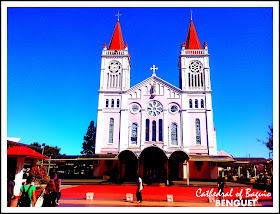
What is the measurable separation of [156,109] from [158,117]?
1304 millimetres

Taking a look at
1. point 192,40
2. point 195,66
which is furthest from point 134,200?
point 192,40

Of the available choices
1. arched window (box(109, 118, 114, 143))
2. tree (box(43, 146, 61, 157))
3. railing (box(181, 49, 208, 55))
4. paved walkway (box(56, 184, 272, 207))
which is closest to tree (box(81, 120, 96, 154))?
tree (box(43, 146, 61, 157))

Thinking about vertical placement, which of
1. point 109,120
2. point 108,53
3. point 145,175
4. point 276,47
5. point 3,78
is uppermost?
point 108,53

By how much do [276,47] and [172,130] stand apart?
22.1 metres

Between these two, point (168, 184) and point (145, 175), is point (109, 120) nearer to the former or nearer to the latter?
point (145, 175)

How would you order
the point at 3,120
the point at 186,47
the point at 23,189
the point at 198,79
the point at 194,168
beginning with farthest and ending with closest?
the point at 186,47
the point at 198,79
the point at 194,168
the point at 3,120
the point at 23,189

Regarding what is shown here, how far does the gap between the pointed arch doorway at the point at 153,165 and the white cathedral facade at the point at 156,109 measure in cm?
295

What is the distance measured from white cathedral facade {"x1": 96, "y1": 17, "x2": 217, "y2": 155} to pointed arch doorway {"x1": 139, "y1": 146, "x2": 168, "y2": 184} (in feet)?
9.69

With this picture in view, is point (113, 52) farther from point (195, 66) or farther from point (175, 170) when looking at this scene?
point (175, 170)

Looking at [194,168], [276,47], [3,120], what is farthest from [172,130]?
[3,120]

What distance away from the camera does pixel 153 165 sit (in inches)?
1105

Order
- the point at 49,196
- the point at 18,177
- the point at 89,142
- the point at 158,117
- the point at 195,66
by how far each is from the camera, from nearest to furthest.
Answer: the point at 49,196 → the point at 18,177 → the point at 158,117 → the point at 195,66 → the point at 89,142

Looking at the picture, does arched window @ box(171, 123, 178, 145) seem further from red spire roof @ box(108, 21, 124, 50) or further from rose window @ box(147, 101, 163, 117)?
red spire roof @ box(108, 21, 124, 50)
